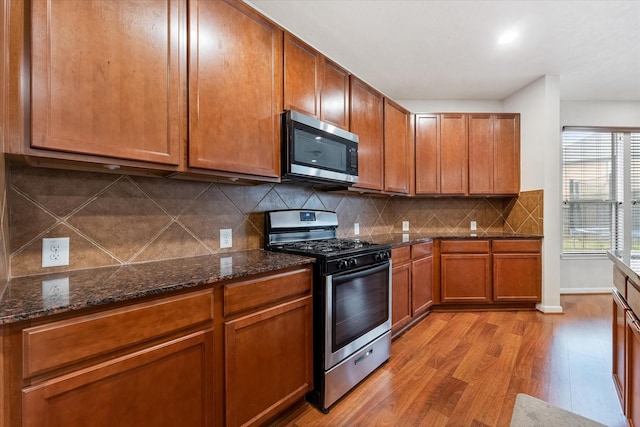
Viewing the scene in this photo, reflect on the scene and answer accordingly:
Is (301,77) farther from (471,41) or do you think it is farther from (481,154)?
(481,154)

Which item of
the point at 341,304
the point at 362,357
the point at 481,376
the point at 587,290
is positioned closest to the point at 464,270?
the point at 481,376

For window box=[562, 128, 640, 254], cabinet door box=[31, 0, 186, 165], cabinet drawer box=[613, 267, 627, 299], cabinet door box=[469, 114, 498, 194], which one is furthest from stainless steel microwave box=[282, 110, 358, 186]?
window box=[562, 128, 640, 254]

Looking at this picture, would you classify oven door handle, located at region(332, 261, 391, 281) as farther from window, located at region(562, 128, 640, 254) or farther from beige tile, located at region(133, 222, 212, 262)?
window, located at region(562, 128, 640, 254)

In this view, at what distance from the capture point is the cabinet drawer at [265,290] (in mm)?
1260

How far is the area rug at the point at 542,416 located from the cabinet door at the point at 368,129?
1842 millimetres

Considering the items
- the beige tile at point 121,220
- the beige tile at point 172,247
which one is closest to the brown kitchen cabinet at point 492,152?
the beige tile at point 172,247

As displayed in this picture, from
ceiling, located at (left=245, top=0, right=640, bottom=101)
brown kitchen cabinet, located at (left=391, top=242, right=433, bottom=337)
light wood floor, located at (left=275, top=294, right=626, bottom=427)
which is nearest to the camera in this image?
light wood floor, located at (left=275, top=294, right=626, bottom=427)

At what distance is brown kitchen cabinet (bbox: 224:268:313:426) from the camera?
1.27m

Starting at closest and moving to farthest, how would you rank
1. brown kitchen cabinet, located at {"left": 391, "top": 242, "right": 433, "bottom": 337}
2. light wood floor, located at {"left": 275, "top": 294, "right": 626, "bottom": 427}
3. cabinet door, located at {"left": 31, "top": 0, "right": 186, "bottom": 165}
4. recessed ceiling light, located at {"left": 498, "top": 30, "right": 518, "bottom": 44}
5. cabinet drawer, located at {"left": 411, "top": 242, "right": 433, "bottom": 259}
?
1. cabinet door, located at {"left": 31, "top": 0, "right": 186, "bottom": 165}
2. light wood floor, located at {"left": 275, "top": 294, "right": 626, "bottom": 427}
3. recessed ceiling light, located at {"left": 498, "top": 30, "right": 518, "bottom": 44}
4. brown kitchen cabinet, located at {"left": 391, "top": 242, "right": 433, "bottom": 337}
5. cabinet drawer, located at {"left": 411, "top": 242, "right": 433, "bottom": 259}

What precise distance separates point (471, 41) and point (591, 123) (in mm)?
2781

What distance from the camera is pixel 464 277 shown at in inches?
126

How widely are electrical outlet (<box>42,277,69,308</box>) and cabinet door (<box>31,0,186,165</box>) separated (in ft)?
1.65

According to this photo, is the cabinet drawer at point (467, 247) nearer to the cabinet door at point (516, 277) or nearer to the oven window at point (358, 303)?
the cabinet door at point (516, 277)

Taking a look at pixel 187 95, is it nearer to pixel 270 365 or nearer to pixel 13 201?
pixel 13 201
